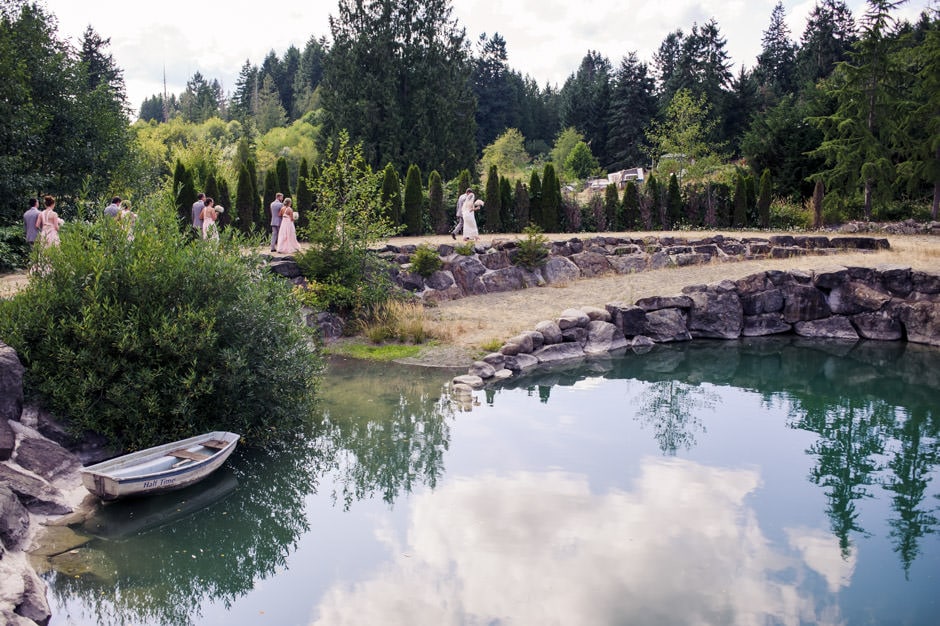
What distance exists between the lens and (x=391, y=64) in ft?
122

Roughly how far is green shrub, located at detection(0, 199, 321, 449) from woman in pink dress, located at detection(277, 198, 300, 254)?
787 cm

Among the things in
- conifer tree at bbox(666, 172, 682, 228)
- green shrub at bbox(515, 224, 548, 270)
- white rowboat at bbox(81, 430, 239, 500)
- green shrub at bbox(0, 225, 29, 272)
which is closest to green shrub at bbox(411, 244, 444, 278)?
green shrub at bbox(515, 224, 548, 270)

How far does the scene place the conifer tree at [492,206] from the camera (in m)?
24.5

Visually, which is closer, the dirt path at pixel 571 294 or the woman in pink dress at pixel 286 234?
the dirt path at pixel 571 294

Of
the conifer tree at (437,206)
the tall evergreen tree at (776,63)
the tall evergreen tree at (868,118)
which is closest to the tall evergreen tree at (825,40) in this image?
the tall evergreen tree at (776,63)

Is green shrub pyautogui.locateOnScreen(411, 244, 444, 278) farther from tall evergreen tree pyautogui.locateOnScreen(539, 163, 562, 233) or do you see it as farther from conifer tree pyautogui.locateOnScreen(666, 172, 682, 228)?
conifer tree pyautogui.locateOnScreen(666, 172, 682, 228)

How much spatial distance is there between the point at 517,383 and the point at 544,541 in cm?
633

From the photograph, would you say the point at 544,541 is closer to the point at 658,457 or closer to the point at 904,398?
the point at 658,457

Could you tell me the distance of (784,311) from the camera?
62.4 feet

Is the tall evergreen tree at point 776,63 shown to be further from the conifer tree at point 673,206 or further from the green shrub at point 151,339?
the green shrub at point 151,339

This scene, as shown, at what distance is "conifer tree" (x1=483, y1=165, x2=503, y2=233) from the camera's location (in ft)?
80.4

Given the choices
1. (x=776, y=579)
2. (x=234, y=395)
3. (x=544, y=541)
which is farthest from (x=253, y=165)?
(x=776, y=579)

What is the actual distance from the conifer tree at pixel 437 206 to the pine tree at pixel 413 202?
44cm

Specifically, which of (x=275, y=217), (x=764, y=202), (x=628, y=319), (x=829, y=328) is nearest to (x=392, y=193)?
(x=275, y=217)
